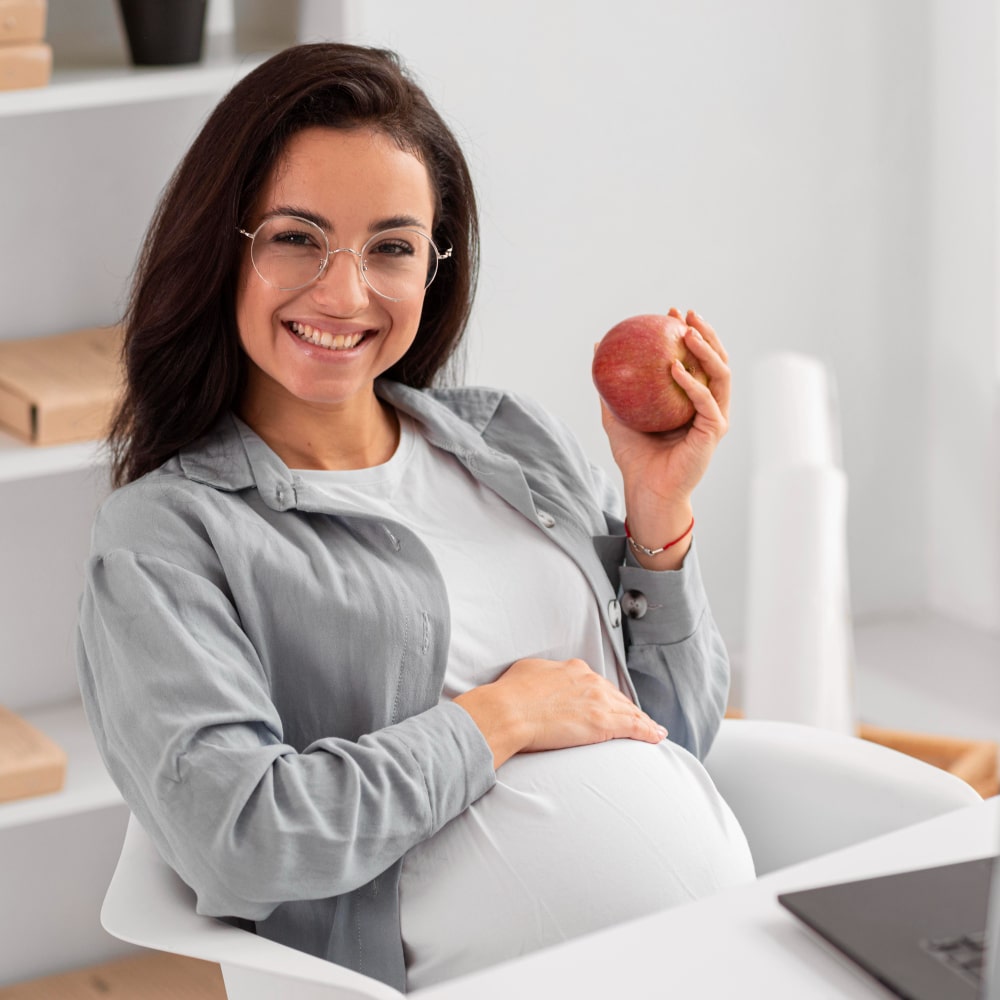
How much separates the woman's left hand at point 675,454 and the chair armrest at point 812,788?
210 mm

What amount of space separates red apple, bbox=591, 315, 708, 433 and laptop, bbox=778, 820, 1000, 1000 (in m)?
0.61

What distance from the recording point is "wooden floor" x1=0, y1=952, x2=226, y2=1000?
2.32 meters

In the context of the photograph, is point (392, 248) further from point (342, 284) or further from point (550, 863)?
point (550, 863)

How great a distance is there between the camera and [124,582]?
132 centimetres

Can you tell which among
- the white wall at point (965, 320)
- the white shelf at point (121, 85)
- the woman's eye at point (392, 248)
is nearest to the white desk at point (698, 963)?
the woman's eye at point (392, 248)

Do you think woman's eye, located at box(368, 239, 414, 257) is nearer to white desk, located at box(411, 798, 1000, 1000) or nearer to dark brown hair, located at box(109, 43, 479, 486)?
dark brown hair, located at box(109, 43, 479, 486)

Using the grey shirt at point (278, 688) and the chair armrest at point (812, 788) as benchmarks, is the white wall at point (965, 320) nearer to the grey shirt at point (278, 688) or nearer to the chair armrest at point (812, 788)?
the chair armrest at point (812, 788)

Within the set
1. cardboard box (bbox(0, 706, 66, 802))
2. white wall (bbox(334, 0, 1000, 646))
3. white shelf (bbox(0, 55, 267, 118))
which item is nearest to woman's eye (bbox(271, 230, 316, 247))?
white shelf (bbox(0, 55, 267, 118))

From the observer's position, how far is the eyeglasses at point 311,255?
4.75ft

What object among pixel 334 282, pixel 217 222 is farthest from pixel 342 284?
pixel 217 222

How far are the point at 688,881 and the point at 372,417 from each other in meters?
0.55

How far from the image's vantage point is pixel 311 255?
1.46 m

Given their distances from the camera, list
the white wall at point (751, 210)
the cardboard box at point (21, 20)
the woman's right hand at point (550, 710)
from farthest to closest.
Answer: the white wall at point (751, 210), the cardboard box at point (21, 20), the woman's right hand at point (550, 710)

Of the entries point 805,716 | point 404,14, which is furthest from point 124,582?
point 404,14
